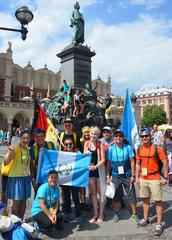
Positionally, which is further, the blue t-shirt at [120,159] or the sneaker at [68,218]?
the blue t-shirt at [120,159]

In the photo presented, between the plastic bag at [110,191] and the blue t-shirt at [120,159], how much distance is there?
23 centimetres

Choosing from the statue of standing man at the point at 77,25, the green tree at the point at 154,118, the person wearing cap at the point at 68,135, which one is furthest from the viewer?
the green tree at the point at 154,118

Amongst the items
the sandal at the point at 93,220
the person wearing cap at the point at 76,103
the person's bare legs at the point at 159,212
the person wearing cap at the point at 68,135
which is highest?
the person wearing cap at the point at 76,103

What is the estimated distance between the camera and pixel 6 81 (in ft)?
153

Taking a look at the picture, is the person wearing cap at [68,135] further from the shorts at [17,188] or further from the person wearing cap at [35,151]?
the shorts at [17,188]

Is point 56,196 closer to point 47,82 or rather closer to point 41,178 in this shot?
point 41,178

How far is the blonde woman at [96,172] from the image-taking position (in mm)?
4791

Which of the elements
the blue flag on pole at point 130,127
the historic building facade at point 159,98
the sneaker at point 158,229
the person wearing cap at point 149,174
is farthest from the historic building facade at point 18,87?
the historic building facade at point 159,98

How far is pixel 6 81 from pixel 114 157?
44782 millimetres

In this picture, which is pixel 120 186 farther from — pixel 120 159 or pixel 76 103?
pixel 76 103

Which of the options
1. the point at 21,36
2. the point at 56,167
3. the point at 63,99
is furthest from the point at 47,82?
the point at 56,167

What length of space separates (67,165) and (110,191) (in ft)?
2.97

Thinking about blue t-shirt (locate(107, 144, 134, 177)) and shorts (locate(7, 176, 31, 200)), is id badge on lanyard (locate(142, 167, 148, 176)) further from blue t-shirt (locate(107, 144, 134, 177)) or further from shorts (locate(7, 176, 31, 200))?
shorts (locate(7, 176, 31, 200))

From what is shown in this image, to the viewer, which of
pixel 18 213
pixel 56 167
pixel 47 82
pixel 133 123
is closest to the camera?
pixel 18 213
